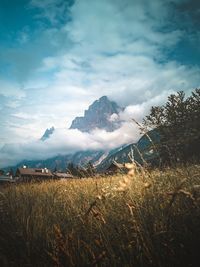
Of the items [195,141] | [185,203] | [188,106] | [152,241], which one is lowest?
[152,241]

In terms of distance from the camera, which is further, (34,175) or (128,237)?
(34,175)

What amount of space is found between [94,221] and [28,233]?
39.7 inches

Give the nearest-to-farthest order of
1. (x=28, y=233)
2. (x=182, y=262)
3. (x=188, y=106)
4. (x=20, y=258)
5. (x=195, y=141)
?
(x=182, y=262)
(x=20, y=258)
(x=28, y=233)
(x=195, y=141)
(x=188, y=106)

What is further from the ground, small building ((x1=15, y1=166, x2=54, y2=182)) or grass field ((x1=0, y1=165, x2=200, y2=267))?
small building ((x1=15, y1=166, x2=54, y2=182))

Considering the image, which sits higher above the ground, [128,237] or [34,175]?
[34,175]

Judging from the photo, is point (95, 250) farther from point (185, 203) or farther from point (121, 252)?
point (185, 203)

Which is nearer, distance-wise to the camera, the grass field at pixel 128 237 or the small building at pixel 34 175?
the grass field at pixel 128 237

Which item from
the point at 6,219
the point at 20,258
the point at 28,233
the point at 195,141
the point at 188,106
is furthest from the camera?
the point at 188,106

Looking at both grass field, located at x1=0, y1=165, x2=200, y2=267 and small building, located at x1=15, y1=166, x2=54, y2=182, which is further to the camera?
small building, located at x1=15, y1=166, x2=54, y2=182

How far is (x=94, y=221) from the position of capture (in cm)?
355

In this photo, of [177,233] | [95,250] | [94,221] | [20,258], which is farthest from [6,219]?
[177,233]

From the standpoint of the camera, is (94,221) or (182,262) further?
(94,221)

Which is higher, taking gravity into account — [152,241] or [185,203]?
[185,203]

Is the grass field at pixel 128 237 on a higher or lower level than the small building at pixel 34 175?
lower
